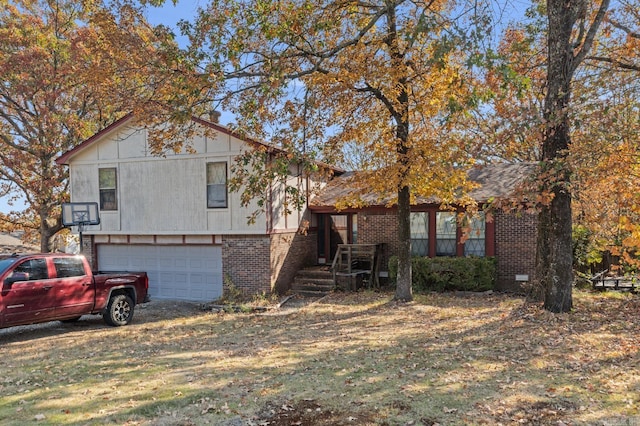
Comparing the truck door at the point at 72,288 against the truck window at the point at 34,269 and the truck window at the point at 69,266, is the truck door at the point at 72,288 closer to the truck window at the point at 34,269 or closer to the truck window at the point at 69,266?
the truck window at the point at 69,266

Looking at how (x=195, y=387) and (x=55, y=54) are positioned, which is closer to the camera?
(x=195, y=387)

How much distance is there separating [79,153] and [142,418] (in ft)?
48.9

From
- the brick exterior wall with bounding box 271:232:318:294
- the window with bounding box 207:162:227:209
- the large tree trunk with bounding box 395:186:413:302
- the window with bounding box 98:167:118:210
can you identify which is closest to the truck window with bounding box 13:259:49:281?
the window with bounding box 207:162:227:209

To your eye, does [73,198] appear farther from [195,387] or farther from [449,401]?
[449,401]

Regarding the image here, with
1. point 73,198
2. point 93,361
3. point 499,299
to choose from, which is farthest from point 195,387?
point 73,198

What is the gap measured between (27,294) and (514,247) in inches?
547

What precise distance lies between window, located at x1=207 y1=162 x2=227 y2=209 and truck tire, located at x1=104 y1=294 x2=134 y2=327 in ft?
15.4

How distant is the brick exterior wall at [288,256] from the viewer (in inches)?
623

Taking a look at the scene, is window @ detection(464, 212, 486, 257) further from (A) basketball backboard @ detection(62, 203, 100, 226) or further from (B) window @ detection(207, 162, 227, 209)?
(A) basketball backboard @ detection(62, 203, 100, 226)

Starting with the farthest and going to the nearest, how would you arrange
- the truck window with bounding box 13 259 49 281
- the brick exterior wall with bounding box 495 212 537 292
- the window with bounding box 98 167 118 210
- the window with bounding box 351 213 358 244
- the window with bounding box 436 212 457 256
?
1. the window with bounding box 351 213 358 244
2. the window with bounding box 98 167 118 210
3. the window with bounding box 436 212 457 256
4. the brick exterior wall with bounding box 495 212 537 292
5. the truck window with bounding box 13 259 49 281

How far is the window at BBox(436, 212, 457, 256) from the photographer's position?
1670cm

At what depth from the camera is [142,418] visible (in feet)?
17.6

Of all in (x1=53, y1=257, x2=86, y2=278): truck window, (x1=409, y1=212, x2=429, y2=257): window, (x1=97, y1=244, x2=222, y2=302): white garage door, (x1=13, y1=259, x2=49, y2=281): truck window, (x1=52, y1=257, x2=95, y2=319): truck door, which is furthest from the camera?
(x1=409, y1=212, x2=429, y2=257): window

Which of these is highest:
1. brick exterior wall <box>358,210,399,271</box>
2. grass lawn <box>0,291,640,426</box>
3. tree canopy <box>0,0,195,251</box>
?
tree canopy <box>0,0,195,251</box>
